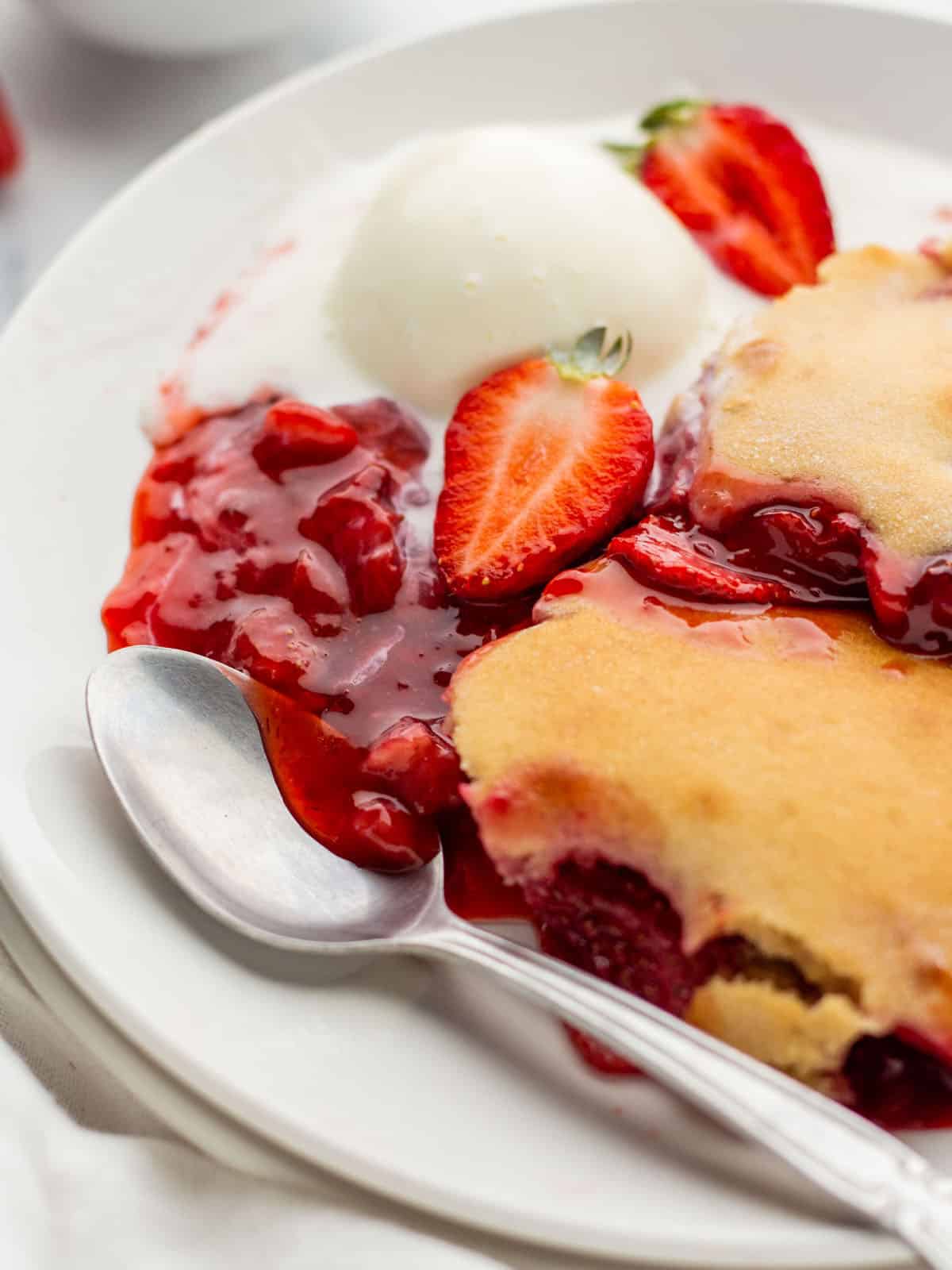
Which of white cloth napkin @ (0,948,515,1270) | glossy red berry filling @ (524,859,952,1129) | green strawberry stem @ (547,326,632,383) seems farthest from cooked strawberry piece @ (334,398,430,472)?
white cloth napkin @ (0,948,515,1270)

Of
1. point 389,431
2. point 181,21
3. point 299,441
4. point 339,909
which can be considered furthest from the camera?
point 181,21

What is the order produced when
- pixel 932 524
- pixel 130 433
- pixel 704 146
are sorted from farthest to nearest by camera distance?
pixel 704 146 < pixel 130 433 < pixel 932 524

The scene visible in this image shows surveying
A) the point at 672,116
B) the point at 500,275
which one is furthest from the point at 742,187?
the point at 500,275

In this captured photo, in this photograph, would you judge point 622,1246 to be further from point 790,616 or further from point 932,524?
point 932,524

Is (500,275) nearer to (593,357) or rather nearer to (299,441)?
(593,357)

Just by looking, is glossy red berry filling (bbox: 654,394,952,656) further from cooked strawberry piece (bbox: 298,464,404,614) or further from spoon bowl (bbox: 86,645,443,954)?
spoon bowl (bbox: 86,645,443,954)

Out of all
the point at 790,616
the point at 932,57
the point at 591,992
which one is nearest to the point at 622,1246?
the point at 591,992
